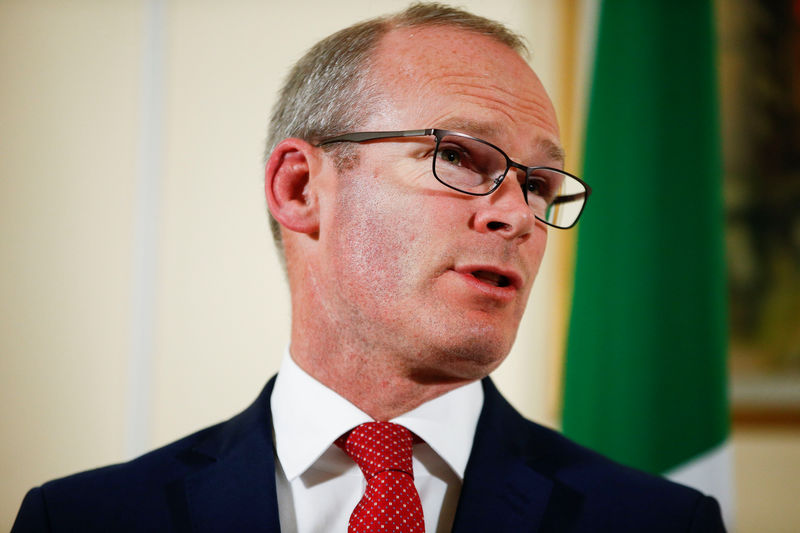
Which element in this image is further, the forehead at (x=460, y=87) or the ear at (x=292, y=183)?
the ear at (x=292, y=183)

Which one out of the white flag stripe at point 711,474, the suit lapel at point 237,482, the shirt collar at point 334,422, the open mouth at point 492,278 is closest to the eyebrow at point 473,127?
the open mouth at point 492,278

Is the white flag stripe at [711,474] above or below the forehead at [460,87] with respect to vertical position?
below

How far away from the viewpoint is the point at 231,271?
7.25ft

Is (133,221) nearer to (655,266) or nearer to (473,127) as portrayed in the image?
(473,127)

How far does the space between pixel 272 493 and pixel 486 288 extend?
1.82ft

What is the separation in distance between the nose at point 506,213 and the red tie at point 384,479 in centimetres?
42

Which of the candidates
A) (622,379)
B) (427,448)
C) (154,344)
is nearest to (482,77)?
(427,448)

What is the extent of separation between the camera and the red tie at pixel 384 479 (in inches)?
45.2

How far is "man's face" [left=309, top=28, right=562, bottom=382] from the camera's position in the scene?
1.15 meters

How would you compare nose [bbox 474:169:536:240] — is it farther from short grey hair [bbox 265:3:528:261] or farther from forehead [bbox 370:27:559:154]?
short grey hair [bbox 265:3:528:261]

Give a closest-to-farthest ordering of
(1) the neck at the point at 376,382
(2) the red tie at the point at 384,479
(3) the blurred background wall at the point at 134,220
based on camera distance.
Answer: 1. (2) the red tie at the point at 384,479
2. (1) the neck at the point at 376,382
3. (3) the blurred background wall at the point at 134,220

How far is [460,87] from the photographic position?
1238mm

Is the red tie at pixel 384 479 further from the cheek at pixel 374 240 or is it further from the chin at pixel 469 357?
the cheek at pixel 374 240

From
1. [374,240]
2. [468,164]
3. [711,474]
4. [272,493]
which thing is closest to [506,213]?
[468,164]
